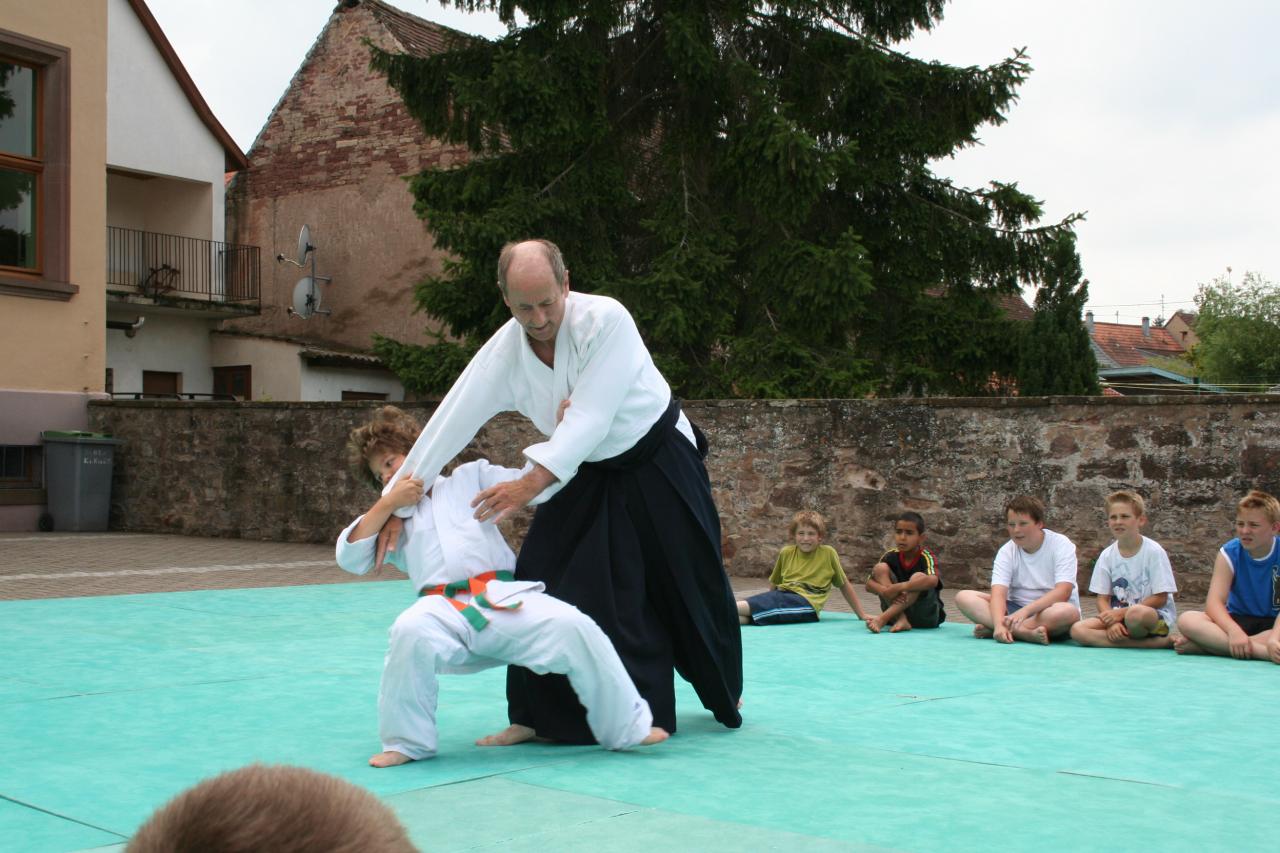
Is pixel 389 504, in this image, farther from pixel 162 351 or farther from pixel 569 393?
Result: pixel 162 351

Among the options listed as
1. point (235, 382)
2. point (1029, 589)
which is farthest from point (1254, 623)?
point (235, 382)

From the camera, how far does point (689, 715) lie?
5.18 metres

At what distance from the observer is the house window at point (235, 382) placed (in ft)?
85.9

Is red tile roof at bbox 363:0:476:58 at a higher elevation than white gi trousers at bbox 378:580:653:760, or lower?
higher

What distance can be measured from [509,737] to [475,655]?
0.42 m

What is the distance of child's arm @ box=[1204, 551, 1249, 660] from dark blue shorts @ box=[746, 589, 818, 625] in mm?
2570

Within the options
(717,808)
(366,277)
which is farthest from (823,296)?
(366,277)

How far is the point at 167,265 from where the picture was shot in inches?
1022

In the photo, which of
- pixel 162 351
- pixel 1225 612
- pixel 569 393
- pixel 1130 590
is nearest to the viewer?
pixel 569 393

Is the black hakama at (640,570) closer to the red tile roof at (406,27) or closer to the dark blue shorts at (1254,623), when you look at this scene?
the dark blue shorts at (1254,623)

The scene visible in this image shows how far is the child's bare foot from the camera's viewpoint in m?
4.41

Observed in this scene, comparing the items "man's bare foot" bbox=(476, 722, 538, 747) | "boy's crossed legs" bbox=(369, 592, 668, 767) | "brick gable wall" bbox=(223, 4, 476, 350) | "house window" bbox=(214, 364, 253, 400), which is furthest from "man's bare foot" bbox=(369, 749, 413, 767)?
"house window" bbox=(214, 364, 253, 400)

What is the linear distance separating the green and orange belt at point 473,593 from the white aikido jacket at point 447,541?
0.09ft

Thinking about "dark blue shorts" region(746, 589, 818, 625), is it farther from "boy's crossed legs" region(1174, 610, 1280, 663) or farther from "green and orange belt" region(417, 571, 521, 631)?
"green and orange belt" region(417, 571, 521, 631)
